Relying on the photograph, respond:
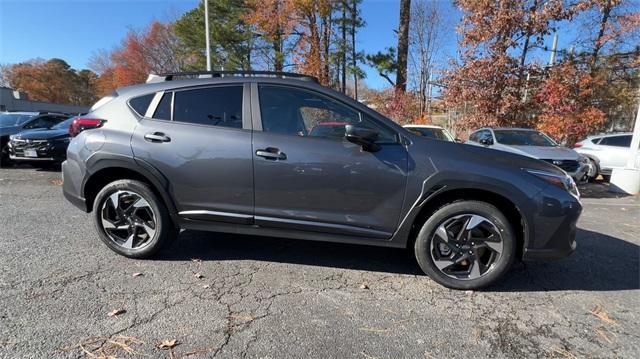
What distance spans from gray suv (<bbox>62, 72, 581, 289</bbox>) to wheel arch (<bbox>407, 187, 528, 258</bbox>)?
11 millimetres

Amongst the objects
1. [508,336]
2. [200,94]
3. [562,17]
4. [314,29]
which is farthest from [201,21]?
[508,336]

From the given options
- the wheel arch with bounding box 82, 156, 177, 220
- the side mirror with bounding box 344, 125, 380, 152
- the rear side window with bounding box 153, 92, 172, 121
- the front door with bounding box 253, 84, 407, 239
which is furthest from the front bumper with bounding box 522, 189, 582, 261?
the rear side window with bounding box 153, 92, 172, 121

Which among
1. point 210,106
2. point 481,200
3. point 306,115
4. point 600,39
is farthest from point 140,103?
point 600,39

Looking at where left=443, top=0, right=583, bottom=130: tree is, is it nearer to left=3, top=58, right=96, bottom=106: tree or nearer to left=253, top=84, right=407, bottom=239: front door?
left=253, top=84, right=407, bottom=239: front door

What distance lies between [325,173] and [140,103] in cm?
194

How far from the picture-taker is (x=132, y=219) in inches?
137

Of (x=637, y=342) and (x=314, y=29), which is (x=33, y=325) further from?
(x=314, y=29)

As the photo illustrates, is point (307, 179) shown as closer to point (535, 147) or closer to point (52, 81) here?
point (535, 147)

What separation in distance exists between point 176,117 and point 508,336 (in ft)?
10.7

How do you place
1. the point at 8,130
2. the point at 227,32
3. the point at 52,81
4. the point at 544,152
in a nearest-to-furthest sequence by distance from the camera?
the point at 544,152 < the point at 8,130 < the point at 227,32 < the point at 52,81

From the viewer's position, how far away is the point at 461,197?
3.12 metres

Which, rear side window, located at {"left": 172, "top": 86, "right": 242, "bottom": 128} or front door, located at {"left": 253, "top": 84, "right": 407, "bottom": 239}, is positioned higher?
rear side window, located at {"left": 172, "top": 86, "right": 242, "bottom": 128}

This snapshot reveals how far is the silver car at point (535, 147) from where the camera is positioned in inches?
308

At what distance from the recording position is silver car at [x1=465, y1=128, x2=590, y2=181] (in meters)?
7.83
